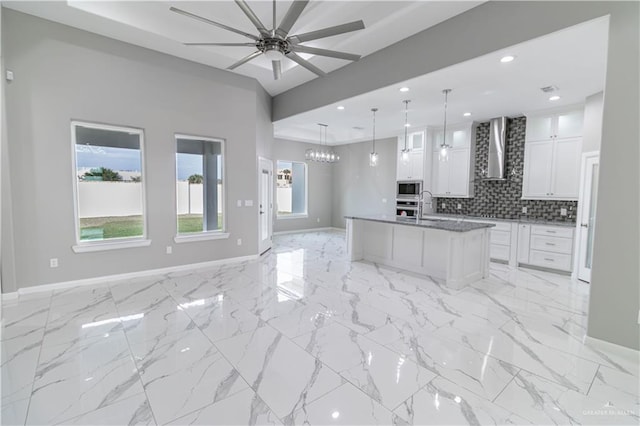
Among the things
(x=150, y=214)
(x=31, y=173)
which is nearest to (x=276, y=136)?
(x=150, y=214)

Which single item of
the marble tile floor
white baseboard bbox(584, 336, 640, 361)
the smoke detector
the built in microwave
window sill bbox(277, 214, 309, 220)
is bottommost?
the marble tile floor

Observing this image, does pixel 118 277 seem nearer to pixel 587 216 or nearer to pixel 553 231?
pixel 553 231

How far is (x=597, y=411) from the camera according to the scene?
185 centimetres

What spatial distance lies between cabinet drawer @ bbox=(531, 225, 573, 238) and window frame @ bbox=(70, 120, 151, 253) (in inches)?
268

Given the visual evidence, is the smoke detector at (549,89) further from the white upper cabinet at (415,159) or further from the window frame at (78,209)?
the window frame at (78,209)

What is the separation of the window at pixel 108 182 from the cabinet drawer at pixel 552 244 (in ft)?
22.6

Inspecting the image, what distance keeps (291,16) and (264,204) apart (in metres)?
4.58

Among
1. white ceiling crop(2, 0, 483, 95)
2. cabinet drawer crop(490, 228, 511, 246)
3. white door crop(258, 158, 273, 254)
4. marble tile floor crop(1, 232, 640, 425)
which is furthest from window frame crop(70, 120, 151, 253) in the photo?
cabinet drawer crop(490, 228, 511, 246)

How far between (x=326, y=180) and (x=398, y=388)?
27.7 ft

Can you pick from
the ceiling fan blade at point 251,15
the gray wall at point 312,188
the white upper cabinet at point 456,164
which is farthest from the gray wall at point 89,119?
the white upper cabinet at point 456,164

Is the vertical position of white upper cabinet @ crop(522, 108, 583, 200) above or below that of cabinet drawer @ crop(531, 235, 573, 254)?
above

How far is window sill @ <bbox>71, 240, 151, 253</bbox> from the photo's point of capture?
4.13 m

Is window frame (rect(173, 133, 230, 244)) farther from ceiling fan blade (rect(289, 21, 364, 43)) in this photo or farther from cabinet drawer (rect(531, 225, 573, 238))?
cabinet drawer (rect(531, 225, 573, 238))

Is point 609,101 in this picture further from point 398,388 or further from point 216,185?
point 216,185
